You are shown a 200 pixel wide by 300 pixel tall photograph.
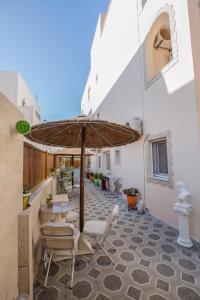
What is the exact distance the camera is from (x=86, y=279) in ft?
7.47

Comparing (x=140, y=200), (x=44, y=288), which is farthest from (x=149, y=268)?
(x=140, y=200)

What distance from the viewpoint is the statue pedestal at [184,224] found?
10.8 feet

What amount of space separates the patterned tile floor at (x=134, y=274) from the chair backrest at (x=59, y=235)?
57cm

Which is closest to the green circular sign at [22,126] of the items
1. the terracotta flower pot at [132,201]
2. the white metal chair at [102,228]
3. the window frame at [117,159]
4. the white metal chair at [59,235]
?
the white metal chair at [59,235]

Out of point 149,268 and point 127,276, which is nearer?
point 127,276

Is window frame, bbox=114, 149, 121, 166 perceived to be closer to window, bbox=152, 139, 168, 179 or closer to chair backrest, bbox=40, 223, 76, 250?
window, bbox=152, 139, 168, 179

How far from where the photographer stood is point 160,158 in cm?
527

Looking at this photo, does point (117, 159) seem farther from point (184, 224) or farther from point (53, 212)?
point (53, 212)

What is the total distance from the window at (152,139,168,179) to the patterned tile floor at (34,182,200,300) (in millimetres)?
2070

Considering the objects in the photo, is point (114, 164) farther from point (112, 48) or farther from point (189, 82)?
point (112, 48)

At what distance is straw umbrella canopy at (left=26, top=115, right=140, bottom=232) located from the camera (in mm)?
2730

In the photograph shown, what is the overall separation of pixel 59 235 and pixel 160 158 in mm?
4317

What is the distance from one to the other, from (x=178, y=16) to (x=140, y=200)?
6041mm

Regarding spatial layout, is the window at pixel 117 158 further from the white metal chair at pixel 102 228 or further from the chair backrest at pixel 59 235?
the chair backrest at pixel 59 235
